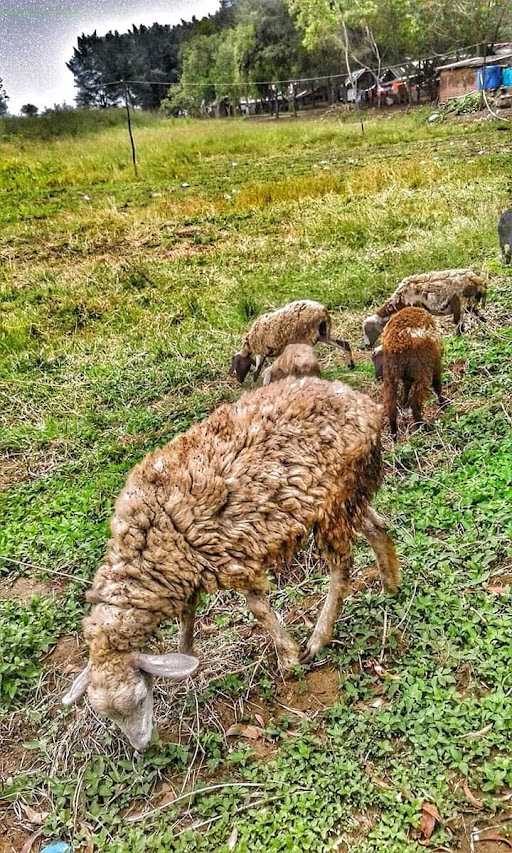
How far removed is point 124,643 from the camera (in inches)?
124

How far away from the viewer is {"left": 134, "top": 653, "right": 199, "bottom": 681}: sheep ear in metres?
2.99

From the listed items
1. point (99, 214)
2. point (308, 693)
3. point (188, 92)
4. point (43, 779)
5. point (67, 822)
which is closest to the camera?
point (67, 822)

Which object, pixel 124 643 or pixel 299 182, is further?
pixel 299 182

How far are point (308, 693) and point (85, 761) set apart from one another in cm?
122

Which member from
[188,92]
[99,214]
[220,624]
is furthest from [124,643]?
[188,92]

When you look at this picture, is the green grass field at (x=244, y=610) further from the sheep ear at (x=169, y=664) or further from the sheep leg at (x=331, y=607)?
the sheep ear at (x=169, y=664)

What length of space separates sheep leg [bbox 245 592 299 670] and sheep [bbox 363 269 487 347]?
462cm

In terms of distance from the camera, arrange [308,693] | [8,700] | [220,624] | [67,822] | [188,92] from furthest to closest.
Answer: [188,92]
[220,624]
[8,700]
[308,693]
[67,822]

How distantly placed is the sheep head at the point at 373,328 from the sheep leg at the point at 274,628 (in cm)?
462

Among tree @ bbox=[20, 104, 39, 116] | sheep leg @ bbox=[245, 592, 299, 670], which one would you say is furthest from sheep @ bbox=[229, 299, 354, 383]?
tree @ bbox=[20, 104, 39, 116]

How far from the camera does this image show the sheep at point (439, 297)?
7.29 m

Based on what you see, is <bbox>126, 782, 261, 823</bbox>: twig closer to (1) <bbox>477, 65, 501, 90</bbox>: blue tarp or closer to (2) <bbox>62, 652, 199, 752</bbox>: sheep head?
(2) <bbox>62, 652, 199, 752</bbox>: sheep head

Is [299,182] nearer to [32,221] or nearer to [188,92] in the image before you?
[32,221]

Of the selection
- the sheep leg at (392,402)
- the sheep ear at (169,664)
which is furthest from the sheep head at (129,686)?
the sheep leg at (392,402)
